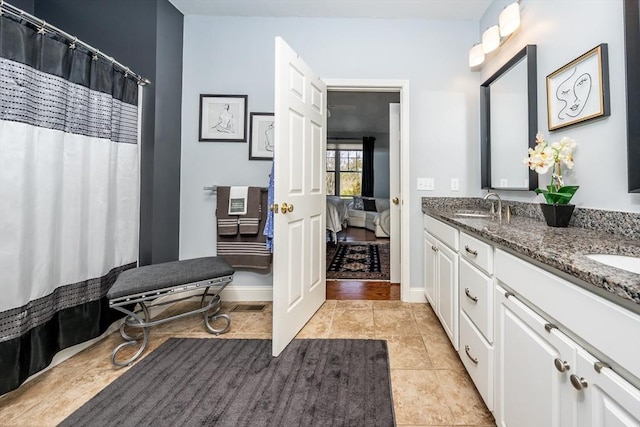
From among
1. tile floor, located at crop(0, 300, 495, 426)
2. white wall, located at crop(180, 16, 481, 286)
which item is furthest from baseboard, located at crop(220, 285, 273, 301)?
white wall, located at crop(180, 16, 481, 286)

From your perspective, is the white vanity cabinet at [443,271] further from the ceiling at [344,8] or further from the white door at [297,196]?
the ceiling at [344,8]

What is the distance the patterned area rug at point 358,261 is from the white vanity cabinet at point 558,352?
214 cm

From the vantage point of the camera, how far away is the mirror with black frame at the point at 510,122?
68.3 inches

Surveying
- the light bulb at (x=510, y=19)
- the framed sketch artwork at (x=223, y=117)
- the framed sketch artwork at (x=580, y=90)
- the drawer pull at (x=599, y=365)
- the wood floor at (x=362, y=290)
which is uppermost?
the light bulb at (x=510, y=19)

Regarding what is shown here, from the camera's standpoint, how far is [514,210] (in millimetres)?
1916

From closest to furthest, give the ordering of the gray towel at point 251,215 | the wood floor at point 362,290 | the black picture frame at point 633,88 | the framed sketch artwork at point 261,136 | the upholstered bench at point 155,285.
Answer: the black picture frame at point 633,88 → the upholstered bench at point 155,285 → the gray towel at point 251,215 → the framed sketch artwork at point 261,136 → the wood floor at point 362,290

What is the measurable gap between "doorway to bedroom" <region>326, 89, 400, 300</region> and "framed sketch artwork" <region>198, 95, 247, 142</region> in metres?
0.88

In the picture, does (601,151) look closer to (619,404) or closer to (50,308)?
(619,404)

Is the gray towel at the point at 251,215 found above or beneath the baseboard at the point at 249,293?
above

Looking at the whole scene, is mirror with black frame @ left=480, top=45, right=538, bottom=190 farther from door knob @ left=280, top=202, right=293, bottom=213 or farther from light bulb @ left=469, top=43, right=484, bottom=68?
door knob @ left=280, top=202, right=293, bottom=213

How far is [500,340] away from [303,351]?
43.8 inches

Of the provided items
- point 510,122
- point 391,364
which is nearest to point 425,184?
point 510,122

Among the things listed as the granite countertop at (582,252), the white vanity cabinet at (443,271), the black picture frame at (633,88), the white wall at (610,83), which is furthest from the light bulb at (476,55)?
the granite countertop at (582,252)

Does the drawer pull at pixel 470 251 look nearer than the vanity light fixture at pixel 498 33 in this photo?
Yes
